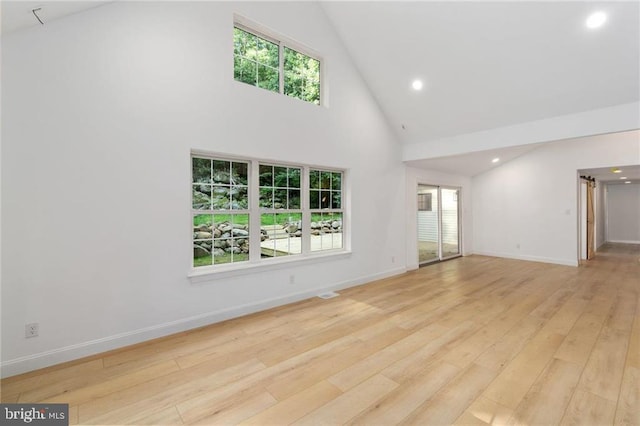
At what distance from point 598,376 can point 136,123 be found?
4638 millimetres

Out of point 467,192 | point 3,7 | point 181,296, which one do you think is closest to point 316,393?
point 181,296

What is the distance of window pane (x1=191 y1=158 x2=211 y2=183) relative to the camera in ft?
10.7

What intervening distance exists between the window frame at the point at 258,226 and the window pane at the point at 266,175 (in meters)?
0.07

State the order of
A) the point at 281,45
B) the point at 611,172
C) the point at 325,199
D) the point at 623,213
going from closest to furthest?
1. the point at 281,45
2. the point at 325,199
3. the point at 611,172
4. the point at 623,213

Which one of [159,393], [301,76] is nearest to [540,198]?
[301,76]

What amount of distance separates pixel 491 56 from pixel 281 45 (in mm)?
2868

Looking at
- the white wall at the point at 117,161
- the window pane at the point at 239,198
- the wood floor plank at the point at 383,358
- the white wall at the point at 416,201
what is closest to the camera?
the wood floor plank at the point at 383,358

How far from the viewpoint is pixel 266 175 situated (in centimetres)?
385

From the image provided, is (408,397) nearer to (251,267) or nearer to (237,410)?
(237,410)

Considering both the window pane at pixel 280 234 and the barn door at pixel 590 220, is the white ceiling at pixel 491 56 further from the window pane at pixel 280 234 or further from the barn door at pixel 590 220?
the barn door at pixel 590 220

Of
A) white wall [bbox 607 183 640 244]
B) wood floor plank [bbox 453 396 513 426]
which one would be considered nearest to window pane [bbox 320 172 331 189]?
wood floor plank [bbox 453 396 513 426]

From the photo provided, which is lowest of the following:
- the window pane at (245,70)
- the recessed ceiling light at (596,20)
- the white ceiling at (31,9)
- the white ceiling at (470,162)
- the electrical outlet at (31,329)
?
the electrical outlet at (31,329)

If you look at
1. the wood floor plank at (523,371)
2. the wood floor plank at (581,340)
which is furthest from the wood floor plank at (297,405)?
the wood floor plank at (581,340)

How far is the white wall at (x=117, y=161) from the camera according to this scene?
228 cm
